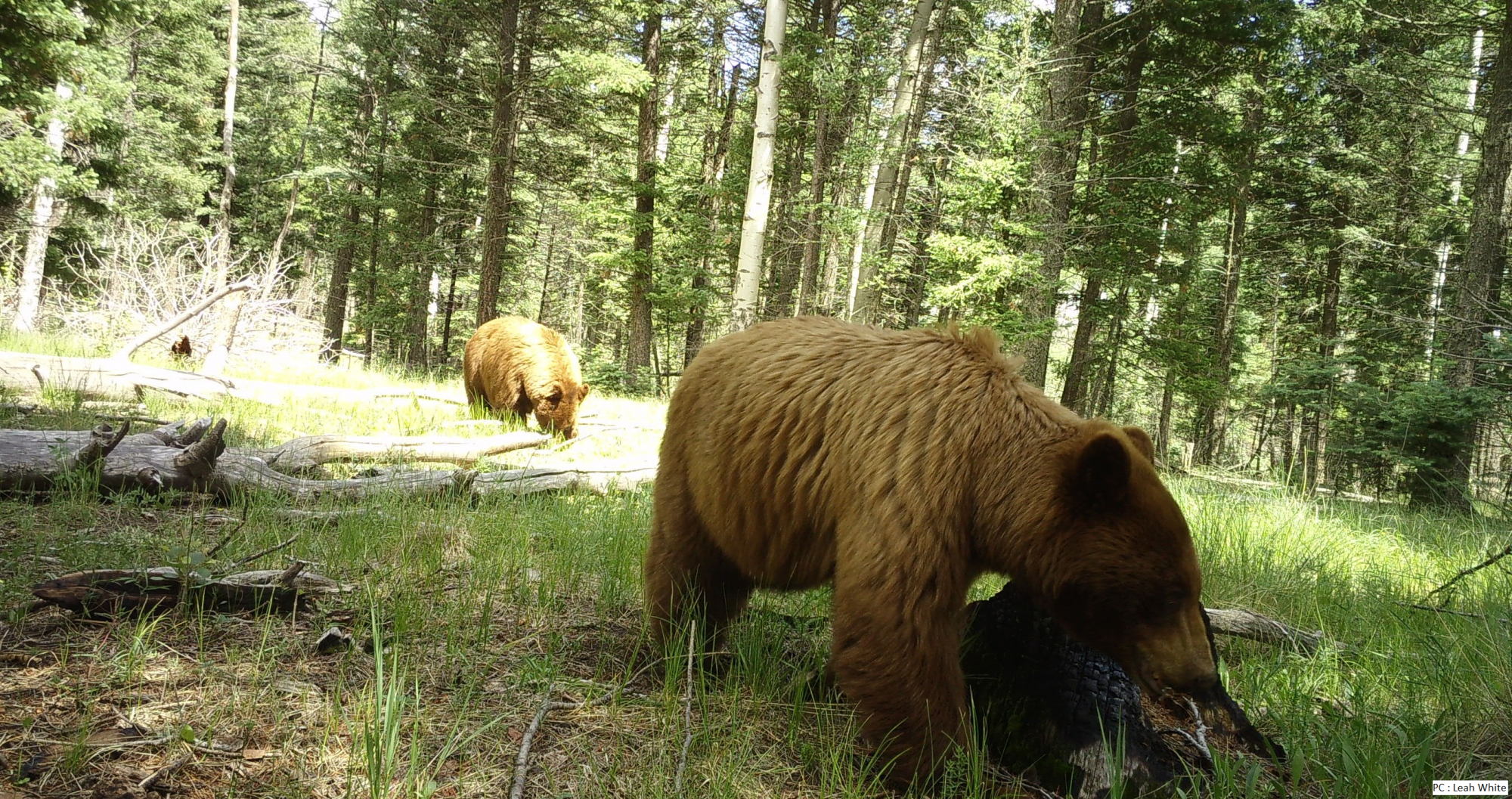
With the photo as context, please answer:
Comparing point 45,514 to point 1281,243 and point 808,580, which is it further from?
point 1281,243

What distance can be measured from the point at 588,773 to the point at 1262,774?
2.23 meters

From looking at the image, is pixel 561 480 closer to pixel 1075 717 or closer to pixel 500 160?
pixel 1075 717

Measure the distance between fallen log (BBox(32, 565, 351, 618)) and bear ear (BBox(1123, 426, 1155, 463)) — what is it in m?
3.10

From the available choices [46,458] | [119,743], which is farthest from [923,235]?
A: [119,743]

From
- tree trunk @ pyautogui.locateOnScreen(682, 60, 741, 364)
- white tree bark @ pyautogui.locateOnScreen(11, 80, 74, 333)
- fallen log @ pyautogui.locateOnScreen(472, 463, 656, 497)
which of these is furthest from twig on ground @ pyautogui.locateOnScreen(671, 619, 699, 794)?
white tree bark @ pyautogui.locateOnScreen(11, 80, 74, 333)

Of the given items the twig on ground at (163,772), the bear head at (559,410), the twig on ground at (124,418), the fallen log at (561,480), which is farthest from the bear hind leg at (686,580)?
the bear head at (559,410)

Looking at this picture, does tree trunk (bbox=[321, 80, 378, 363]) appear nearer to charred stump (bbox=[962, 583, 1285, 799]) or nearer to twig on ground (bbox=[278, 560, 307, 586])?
twig on ground (bbox=[278, 560, 307, 586])

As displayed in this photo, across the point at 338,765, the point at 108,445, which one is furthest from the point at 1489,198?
the point at 108,445

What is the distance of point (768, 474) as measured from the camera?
113 inches

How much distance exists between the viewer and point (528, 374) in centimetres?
930

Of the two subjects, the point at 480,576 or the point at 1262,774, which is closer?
the point at 1262,774

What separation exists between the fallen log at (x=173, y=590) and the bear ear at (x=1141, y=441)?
3099 mm

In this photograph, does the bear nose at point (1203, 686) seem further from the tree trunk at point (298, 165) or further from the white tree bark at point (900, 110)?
the tree trunk at point (298, 165)

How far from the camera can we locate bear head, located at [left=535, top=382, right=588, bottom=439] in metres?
9.15
